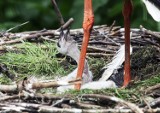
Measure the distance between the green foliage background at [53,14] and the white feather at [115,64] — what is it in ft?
3.45

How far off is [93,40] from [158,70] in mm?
866

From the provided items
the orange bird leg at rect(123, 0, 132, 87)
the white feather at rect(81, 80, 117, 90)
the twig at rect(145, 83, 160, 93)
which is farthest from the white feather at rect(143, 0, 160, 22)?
the orange bird leg at rect(123, 0, 132, 87)

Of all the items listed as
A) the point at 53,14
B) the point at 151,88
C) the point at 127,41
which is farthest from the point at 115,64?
the point at 53,14

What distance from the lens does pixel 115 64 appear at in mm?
4430

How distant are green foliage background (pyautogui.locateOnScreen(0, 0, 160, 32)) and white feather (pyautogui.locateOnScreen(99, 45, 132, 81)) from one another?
105 cm

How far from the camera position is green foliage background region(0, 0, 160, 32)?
5.58 m

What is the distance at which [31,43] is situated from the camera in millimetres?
4746

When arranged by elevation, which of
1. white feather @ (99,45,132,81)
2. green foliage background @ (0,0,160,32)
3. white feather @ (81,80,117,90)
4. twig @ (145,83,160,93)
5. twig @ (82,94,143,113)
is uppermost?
green foliage background @ (0,0,160,32)

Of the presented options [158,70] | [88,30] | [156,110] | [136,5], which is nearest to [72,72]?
[88,30]

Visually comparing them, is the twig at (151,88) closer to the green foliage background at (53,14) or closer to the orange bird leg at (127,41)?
the orange bird leg at (127,41)

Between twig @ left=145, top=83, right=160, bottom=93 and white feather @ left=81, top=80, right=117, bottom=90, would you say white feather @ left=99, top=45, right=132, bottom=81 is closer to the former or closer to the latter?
white feather @ left=81, top=80, right=117, bottom=90

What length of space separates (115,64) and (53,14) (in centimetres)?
179

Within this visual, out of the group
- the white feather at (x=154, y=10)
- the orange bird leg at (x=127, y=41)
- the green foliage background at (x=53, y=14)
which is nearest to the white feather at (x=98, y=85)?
the orange bird leg at (x=127, y=41)

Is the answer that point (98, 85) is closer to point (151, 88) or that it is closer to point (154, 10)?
point (151, 88)
